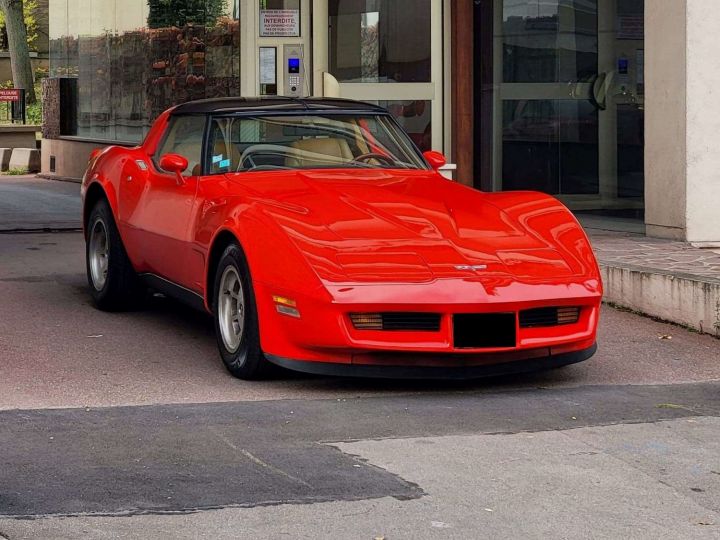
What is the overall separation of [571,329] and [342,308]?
116cm

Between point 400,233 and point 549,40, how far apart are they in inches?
359

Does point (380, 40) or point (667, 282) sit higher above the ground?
point (380, 40)

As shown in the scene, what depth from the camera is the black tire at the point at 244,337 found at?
6.64 meters

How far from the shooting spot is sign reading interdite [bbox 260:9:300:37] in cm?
1639

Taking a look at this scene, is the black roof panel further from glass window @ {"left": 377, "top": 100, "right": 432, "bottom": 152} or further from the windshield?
glass window @ {"left": 377, "top": 100, "right": 432, "bottom": 152}

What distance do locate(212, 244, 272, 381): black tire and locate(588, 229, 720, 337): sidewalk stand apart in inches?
121

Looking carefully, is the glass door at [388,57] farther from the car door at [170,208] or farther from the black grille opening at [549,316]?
the black grille opening at [549,316]

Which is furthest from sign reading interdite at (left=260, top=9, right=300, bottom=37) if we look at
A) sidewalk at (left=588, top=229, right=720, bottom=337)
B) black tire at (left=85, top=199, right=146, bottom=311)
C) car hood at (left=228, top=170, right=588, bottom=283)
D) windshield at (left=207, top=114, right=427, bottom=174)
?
car hood at (left=228, top=170, right=588, bottom=283)

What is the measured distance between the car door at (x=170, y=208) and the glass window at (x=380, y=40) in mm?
7264

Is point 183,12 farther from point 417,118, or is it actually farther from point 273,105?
point 273,105

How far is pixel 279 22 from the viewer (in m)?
16.5

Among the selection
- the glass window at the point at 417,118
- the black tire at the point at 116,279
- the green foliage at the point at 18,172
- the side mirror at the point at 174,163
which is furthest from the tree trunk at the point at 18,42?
the side mirror at the point at 174,163

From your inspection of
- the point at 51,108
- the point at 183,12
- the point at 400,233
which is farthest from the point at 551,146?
the point at 51,108

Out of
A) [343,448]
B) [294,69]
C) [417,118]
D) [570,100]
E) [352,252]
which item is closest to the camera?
[343,448]
